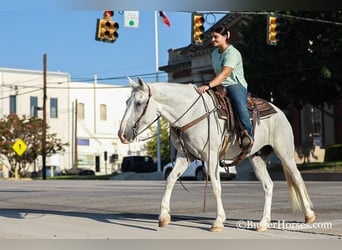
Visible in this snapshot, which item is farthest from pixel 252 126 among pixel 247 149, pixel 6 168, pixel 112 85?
pixel 112 85

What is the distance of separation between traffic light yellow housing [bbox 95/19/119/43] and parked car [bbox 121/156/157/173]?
35.5 m

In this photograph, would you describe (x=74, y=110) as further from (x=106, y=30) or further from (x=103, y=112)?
(x=106, y=30)

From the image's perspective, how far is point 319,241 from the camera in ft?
23.5

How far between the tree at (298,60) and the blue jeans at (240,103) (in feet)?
82.3

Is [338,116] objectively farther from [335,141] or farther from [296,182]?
[296,182]

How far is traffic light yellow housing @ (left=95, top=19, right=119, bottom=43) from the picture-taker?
987 inches

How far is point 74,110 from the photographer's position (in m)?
77.4

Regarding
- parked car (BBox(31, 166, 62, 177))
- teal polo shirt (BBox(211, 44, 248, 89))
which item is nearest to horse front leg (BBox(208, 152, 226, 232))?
teal polo shirt (BBox(211, 44, 248, 89))

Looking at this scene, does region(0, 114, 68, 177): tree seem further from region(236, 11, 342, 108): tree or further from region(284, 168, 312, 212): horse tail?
region(284, 168, 312, 212): horse tail

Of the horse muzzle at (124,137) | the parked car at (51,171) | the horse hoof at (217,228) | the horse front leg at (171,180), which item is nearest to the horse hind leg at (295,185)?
the horse front leg at (171,180)

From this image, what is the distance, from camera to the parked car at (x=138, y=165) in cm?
6041

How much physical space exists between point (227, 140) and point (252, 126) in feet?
1.27

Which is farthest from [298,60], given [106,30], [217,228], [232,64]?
[217,228]

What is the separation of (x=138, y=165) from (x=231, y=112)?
5288 centimetres
